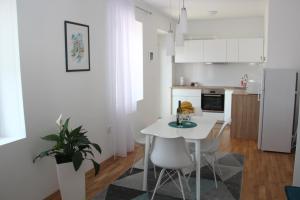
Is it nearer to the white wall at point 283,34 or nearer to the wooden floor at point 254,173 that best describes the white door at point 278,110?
the wooden floor at point 254,173

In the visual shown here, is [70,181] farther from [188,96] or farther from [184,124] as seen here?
[188,96]

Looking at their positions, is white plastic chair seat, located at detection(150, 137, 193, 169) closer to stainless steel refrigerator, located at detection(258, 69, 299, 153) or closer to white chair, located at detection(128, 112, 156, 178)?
white chair, located at detection(128, 112, 156, 178)

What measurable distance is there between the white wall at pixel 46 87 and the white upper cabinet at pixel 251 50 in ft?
12.8

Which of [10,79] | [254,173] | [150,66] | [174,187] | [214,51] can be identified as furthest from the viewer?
[214,51]

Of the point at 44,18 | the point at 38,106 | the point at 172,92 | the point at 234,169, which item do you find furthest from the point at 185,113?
the point at 172,92

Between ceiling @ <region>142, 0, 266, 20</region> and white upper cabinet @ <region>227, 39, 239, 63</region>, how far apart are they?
24.9 inches

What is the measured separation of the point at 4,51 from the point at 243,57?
5394mm

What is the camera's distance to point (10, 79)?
8.68 feet

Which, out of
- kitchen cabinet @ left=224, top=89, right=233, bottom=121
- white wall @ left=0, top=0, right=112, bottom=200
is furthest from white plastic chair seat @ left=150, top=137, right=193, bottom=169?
kitchen cabinet @ left=224, top=89, right=233, bottom=121

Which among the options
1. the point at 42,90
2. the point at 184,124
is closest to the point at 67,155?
the point at 42,90

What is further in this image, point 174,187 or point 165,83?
point 165,83

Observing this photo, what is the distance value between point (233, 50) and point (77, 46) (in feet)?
14.5

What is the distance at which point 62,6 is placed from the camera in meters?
3.06

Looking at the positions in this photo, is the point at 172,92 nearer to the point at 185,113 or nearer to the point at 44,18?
the point at 185,113
